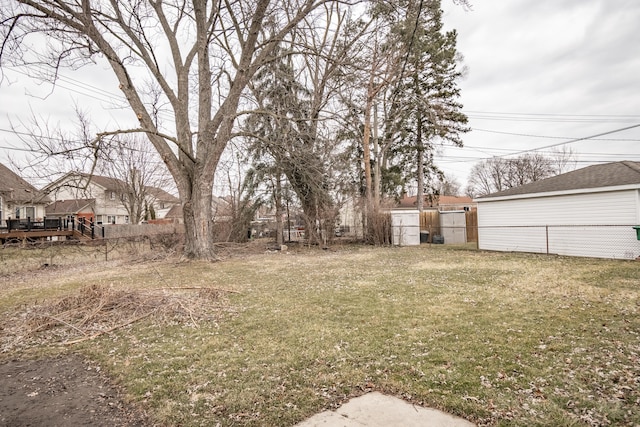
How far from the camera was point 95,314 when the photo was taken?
5.23 m

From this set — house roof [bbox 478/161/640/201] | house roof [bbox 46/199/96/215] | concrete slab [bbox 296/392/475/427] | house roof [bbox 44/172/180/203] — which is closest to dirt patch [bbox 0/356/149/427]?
concrete slab [bbox 296/392/475/427]

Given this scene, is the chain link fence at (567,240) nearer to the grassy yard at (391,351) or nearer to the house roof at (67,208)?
the grassy yard at (391,351)

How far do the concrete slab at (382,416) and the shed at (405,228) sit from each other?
52.6ft

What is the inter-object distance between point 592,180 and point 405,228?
843 cm

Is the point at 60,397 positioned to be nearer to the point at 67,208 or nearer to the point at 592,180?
the point at 592,180

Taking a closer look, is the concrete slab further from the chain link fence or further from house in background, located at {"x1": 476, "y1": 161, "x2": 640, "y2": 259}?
the chain link fence

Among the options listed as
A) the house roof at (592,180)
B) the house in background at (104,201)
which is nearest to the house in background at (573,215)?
the house roof at (592,180)

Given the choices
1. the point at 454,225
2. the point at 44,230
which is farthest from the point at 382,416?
the point at 44,230

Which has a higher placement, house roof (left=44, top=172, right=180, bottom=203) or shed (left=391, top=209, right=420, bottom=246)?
house roof (left=44, top=172, right=180, bottom=203)

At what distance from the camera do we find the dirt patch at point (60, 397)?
260cm

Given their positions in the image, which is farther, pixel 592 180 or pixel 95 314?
pixel 592 180

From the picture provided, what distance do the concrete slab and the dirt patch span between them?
1.42 metres

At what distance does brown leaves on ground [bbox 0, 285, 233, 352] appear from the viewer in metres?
4.68

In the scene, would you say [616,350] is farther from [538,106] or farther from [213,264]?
[538,106]
